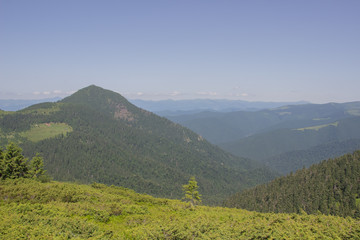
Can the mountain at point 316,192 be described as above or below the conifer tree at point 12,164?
below

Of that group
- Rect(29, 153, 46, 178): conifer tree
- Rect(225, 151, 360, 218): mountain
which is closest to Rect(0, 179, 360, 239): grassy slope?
Rect(29, 153, 46, 178): conifer tree

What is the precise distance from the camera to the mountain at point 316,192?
112 m

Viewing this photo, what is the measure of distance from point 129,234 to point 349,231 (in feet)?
114

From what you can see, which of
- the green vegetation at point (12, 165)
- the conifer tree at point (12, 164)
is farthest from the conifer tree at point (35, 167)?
the conifer tree at point (12, 164)

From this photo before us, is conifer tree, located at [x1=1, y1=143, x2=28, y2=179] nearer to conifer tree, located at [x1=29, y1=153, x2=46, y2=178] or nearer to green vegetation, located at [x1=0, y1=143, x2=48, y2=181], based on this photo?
green vegetation, located at [x1=0, y1=143, x2=48, y2=181]

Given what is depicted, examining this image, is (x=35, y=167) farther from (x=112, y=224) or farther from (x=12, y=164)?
(x=112, y=224)

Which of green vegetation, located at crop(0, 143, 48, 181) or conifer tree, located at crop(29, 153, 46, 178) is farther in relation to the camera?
conifer tree, located at crop(29, 153, 46, 178)

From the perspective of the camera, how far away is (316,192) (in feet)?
404

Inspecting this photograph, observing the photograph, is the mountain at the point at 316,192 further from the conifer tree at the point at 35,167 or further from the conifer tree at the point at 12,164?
the conifer tree at the point at 12,164

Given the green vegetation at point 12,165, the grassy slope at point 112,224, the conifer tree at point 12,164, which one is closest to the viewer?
the grassy slope at point 112,224

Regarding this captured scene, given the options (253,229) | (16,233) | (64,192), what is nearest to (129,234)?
(16,233)

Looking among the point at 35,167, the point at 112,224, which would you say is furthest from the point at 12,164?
the point at 112,224

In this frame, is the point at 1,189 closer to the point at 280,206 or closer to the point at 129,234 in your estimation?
the point at 129,234

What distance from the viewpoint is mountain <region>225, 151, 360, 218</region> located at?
112 meters
